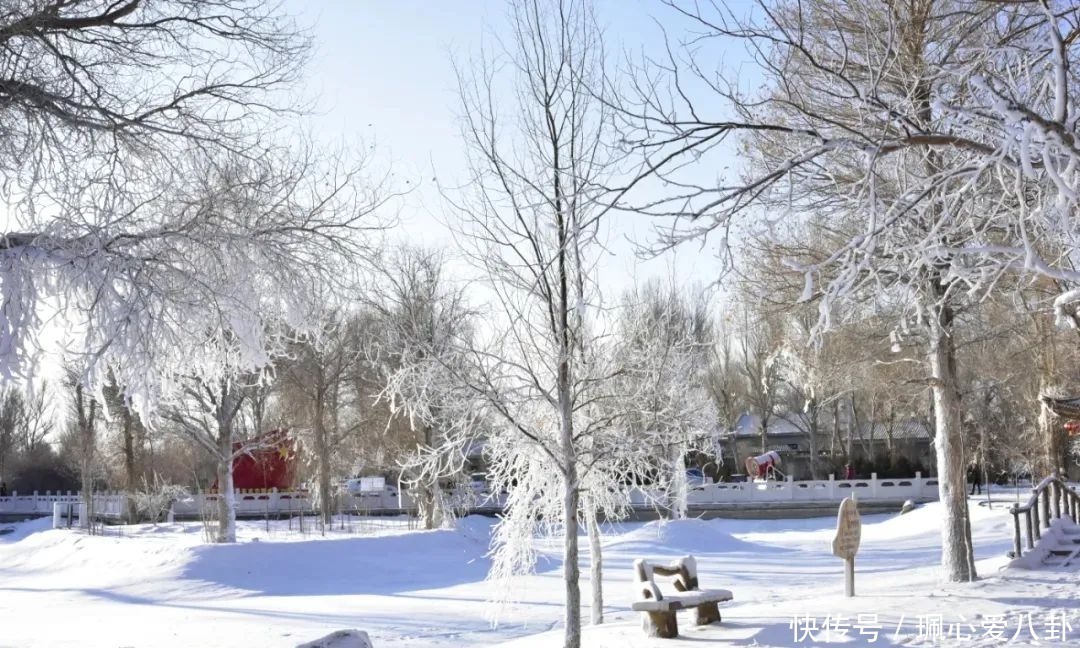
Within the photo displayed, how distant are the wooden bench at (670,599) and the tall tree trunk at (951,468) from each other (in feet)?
13.9

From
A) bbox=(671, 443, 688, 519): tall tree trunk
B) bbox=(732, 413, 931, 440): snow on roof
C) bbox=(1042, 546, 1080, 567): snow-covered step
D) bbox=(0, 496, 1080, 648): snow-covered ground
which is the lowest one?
bbox=(0, 496, 1080, 648): snow-covered ground

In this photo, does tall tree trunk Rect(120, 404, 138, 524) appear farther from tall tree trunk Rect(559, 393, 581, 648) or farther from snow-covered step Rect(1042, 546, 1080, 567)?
snow-covered step Rect(1042, 546, 1080, 567)

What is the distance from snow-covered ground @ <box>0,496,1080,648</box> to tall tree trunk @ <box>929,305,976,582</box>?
39 centimetres

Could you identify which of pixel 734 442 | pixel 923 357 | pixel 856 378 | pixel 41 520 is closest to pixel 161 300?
pixel 856 378

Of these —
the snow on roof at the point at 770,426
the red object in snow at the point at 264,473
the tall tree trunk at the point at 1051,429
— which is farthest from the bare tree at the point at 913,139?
the snow on roof at the point at 770,426

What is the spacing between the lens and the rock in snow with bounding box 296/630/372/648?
7527mm

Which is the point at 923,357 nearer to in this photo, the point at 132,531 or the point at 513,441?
the point at 513,441

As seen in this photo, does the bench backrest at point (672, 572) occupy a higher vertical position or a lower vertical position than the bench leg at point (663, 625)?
higher

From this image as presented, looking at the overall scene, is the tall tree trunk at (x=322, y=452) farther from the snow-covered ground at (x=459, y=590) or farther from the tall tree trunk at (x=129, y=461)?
the tall tree trunk at (x=129, y=461)

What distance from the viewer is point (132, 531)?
34.4 meters

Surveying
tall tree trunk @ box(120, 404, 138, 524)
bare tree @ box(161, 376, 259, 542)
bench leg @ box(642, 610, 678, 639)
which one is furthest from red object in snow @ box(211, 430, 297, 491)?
bench leg @ box(642, 610, 678, 639)

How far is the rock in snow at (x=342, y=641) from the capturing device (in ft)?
24.7

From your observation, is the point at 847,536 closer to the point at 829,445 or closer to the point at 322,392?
the point at 322,392

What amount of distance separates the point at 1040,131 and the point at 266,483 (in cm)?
4485
